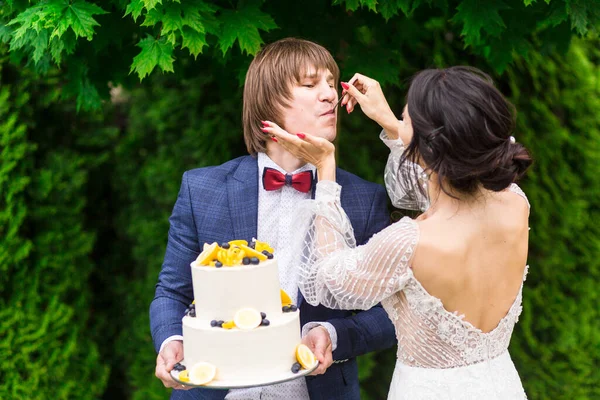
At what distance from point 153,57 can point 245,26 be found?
44 cm

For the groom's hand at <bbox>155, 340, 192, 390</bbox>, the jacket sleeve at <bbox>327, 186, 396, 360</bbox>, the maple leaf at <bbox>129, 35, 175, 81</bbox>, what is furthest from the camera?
the maple leaf at <bbox>129, 35, 175, 81</bbox>

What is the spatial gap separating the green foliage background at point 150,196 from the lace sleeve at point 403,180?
3.56 feet

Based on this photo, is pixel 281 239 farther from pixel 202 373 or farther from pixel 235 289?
pixel 202 373

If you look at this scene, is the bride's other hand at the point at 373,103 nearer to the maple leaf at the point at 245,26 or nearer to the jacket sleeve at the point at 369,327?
the jacket sleeve at the point at 369,327

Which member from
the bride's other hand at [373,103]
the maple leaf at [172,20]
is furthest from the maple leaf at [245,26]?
the bride's other hand at [373,103]

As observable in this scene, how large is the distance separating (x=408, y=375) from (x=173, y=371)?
2.89 feet

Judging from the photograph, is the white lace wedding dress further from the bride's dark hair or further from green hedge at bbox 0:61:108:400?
green hedge at bbox 0:61:108:400

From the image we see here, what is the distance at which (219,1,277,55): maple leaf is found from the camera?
347cm

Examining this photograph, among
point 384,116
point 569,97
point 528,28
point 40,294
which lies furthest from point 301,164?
point 569,97

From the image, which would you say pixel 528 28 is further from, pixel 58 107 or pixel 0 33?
pixel 58 107

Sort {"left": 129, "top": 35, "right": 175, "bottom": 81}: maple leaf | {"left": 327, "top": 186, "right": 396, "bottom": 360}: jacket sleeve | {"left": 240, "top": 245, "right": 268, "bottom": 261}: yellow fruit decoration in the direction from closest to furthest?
1. {"left": 240, "top": 245, "right": 268, "bottom": 261}: yellow fruit decoration
2. {"left": 327, "top": 186, "right": 396, "bottom": 360}: jacket sleeve
3. {"left": 129, "top": 35, "right": 175, "bottom": 81}: maple leaf

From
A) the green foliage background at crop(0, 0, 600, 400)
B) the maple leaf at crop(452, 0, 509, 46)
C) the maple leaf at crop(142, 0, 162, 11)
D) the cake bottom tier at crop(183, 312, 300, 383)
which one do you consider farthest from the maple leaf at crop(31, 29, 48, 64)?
the maple leaf at crop(452, 0, 509, 46)

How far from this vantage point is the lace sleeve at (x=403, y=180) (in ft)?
10.6

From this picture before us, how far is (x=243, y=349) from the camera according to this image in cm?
264
